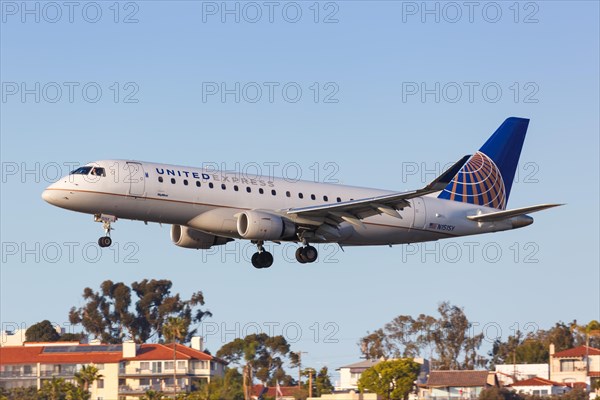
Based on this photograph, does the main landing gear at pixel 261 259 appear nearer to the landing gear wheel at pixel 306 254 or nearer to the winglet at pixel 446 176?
the landing gear wheel at pixel 306 254

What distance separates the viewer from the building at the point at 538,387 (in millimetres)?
114812

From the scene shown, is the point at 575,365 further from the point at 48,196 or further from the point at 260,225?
the point at 48,196

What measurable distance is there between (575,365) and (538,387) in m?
14.5

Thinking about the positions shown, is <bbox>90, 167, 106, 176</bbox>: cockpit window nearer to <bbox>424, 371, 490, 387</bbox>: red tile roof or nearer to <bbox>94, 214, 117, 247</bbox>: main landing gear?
<bbox>94, 214, 117, 247</bbox>: main landing gear

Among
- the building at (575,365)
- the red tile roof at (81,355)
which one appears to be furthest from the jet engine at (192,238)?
the building at (575,365)

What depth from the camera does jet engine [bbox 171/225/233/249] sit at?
5603 centimetres

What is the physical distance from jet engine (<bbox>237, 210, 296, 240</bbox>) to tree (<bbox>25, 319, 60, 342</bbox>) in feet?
346

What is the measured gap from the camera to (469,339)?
6230 inches

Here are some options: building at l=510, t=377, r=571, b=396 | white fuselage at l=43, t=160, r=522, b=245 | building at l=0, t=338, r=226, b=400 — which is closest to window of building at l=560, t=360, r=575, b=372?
building at l=510, t=377, r=571, b=396

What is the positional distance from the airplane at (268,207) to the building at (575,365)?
227 feet

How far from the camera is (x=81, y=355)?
369 ft

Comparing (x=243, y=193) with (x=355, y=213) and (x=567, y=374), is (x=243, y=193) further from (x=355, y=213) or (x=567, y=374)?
(x=567, y=374)

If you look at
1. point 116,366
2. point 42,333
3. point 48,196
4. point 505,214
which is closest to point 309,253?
point 505,214

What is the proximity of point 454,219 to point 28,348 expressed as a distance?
65559mm
